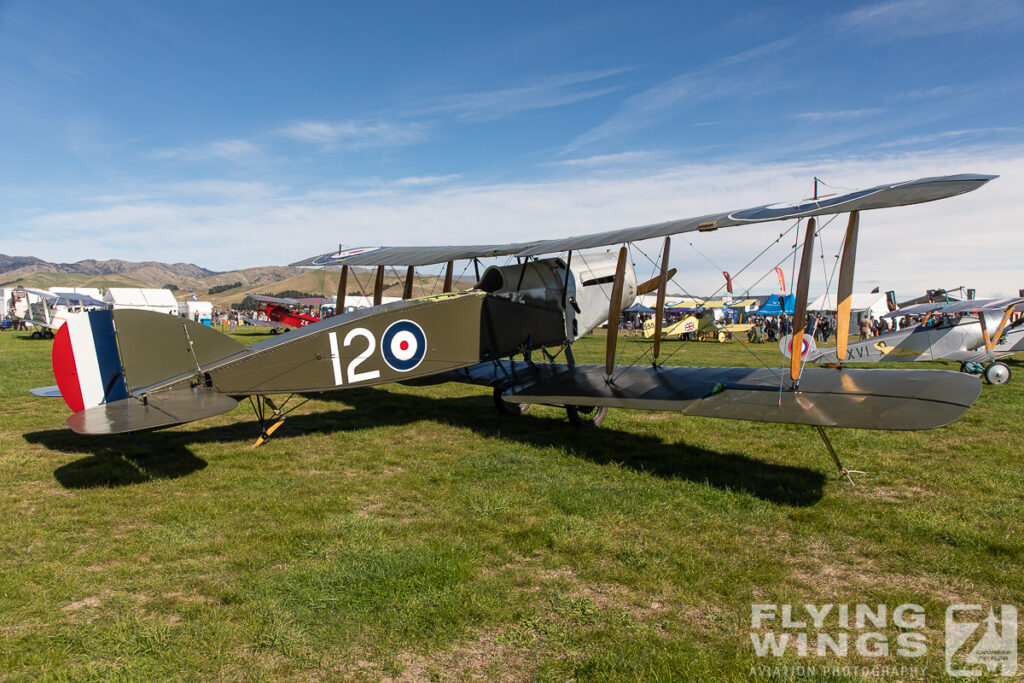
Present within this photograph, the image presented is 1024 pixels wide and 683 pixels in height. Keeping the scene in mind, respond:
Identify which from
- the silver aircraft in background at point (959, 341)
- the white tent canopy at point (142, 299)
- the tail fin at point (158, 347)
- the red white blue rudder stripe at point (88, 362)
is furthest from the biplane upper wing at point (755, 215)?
the white tent canopy at point (142, 299)

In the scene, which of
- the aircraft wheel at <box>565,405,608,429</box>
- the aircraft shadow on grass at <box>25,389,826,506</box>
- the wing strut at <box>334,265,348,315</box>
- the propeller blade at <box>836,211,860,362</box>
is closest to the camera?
the propeller blade at <box>836,211,860,362</box>

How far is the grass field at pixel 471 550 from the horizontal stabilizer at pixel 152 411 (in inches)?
26.7

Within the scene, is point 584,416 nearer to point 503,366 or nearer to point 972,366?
point 503,366

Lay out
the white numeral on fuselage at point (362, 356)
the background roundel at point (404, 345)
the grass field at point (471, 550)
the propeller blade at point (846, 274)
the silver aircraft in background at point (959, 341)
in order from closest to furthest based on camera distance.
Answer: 1. the grass field at point (471, 550)
2. the propeller blade at point (846, 274)
3. the white numeral on fuselage at point (362, 356)
4. the background roundel at point (404, 345)
5. the silver aircraft in background at point (959, 341)

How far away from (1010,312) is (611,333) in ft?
39.5

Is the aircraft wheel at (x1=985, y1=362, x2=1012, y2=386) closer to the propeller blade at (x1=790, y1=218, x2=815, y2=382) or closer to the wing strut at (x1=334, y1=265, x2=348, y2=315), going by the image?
the propeller blade at (x1=790, y1=218, x2=815, y2=382)

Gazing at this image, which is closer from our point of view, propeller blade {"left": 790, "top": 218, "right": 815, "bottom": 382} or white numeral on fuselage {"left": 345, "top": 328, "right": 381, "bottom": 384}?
propeller blade {"left": 790, "top": 218, "right": 815, "bottom": 382}

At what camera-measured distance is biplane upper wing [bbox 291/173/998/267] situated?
Answer: 14.8ft

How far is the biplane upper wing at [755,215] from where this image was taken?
14.8 feet

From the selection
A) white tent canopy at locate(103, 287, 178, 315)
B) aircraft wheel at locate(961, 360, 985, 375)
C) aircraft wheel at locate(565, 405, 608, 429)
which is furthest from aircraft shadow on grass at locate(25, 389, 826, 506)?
white tent canopy at locate(103, 287, 178, 315)

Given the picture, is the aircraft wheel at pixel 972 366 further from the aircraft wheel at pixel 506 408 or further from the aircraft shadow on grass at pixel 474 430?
the aircraft wheel at pixel 506 408

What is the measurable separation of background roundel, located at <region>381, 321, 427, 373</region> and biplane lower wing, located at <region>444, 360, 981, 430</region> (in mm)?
1324

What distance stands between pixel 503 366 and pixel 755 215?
4.71 meters

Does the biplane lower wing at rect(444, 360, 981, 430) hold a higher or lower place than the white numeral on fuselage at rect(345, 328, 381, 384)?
lower
